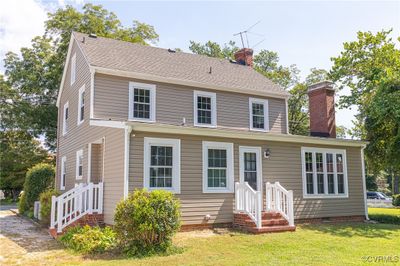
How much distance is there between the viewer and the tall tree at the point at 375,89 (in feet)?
48.7

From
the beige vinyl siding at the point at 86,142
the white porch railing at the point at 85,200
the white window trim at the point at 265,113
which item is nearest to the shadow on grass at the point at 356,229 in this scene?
the white window trim at the point at 265,113

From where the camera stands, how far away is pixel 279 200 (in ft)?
37.4

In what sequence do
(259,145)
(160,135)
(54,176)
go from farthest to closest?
1. (54,176)
2. (259,145)
3. (160,135)

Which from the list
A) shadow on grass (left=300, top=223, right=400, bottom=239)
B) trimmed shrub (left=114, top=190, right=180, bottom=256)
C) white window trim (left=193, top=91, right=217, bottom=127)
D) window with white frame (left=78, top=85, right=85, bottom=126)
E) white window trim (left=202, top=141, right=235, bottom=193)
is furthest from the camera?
white window trim (left=193, top=91, right=217, bottom=127)

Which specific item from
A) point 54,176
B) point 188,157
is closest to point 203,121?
point 188,157

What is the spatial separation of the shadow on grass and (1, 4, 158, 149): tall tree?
21196mm

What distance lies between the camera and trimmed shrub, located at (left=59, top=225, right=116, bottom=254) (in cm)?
820

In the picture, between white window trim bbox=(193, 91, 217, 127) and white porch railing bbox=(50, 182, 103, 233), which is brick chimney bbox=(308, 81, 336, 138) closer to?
white window trim bbox=(193, 91, 217, 127)

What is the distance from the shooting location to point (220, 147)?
38.2 feet

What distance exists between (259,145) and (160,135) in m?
3.75

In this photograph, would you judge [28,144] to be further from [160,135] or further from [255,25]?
[160,135]

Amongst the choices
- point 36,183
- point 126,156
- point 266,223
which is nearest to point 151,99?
point 126,156

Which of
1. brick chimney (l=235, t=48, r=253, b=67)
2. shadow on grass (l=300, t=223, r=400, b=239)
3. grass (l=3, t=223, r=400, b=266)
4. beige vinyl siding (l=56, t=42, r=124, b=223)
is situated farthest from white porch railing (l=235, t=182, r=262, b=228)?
brick chimney (l=235, t=48, r=253, b=67)

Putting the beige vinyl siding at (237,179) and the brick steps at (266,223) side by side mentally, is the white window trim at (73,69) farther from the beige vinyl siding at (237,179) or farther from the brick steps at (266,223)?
the brick steps at (266,223)
